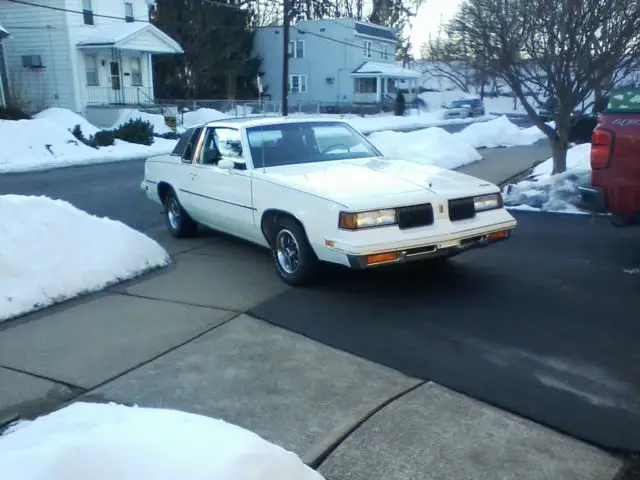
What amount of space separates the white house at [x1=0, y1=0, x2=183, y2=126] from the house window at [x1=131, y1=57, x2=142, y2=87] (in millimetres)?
721

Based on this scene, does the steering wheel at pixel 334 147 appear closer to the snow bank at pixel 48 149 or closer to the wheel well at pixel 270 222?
the wheel well at pixel 270 222

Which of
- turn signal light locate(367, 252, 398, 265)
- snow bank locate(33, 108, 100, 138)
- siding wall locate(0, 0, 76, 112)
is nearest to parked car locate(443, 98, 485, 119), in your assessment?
siding wall locate(0, 0, 76, 112)

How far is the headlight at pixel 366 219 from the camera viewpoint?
16.8 ft

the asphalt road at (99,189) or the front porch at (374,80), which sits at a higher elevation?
the front porch at (374,80)

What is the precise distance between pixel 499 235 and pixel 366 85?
152ft

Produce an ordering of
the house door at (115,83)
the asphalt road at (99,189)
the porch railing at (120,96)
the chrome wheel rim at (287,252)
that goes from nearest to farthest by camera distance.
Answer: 1. the chrome wheel rim at (287,252)
2. the asphalt road at (99,189)
3. the porch railing at (120,96)
4. the house door at (115,83)

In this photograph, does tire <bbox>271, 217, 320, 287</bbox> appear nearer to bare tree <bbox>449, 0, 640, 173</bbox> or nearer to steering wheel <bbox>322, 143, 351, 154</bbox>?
steering wheel <bbox>322, 143, 351, 154</bbox>

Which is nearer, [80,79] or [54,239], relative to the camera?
[54,239]

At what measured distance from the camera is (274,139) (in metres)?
6.76

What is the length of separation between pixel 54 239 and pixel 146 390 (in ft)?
9.58

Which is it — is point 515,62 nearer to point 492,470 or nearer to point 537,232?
point 537,232

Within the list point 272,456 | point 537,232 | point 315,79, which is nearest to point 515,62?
point 537,232

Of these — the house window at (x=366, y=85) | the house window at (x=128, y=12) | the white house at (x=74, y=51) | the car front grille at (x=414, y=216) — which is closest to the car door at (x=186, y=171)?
the car front grille at (x=414, y=216)

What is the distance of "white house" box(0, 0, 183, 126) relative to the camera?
29797mm
